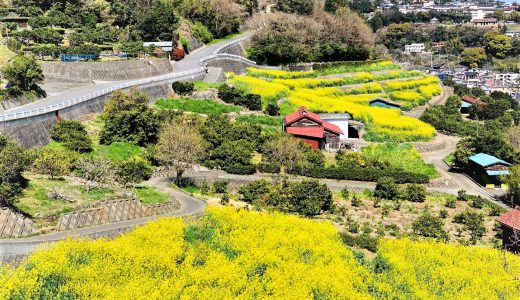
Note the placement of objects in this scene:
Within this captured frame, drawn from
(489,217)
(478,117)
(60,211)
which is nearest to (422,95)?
(478,117)

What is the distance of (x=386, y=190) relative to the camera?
41719 millimetres

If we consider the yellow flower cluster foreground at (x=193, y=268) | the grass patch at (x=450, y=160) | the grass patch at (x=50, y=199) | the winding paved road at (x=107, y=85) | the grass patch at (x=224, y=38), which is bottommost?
the grass patch at (x=450, y=160)

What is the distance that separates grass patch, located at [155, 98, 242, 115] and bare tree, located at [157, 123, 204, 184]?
14.7 m

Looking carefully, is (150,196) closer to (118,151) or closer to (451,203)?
(118,151)

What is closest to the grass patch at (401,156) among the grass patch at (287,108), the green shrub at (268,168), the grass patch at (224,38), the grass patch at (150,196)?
the grass patch at (287,108)

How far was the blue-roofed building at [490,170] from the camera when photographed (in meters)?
47.6

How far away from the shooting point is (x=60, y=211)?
27812mm

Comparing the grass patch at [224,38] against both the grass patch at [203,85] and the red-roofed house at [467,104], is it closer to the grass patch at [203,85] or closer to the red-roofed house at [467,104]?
the grass patch at [203,85]

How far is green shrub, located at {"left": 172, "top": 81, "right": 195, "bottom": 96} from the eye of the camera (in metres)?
58.7

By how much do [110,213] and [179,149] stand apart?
11.5 metres

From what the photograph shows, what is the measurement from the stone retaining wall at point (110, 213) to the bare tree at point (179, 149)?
783 centimetres

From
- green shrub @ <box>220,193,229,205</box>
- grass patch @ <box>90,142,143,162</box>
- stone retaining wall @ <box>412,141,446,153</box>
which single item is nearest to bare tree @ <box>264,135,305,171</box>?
green shrub @ <box>220,193,229,205</box>

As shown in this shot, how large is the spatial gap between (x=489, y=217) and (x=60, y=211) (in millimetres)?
29492

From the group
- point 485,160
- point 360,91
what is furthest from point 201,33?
point 485,160
